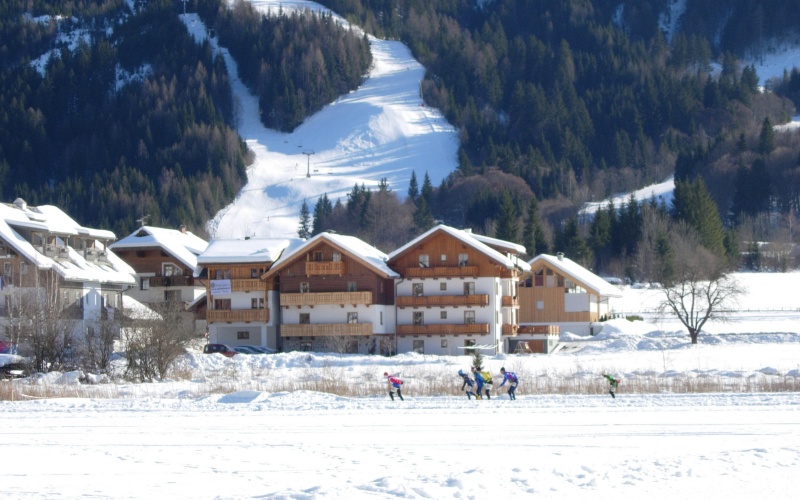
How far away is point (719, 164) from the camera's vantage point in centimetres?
14825

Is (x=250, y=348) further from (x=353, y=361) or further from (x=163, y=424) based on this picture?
(x=163, y=424)

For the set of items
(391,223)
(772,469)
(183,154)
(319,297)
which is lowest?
(772,469)

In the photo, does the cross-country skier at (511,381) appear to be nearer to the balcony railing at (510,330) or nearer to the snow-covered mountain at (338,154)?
the balcony railing at (510,330)

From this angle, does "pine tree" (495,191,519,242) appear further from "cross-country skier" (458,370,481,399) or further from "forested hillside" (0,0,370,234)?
"cross-country skier" (458,370,481,399)

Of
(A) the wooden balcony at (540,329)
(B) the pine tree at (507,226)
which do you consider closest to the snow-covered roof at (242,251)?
(A) the wooden balcony at (540,329)

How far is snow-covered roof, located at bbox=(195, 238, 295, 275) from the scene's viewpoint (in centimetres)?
6712

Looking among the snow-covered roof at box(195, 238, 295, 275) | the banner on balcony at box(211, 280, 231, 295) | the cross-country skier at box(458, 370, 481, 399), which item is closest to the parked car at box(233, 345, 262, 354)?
the banner on balcony at box(211, 280, 231, 295)

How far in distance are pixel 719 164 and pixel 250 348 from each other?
100 metres

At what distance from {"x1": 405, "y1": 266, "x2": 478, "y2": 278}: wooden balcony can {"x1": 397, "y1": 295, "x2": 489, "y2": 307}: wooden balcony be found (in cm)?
123

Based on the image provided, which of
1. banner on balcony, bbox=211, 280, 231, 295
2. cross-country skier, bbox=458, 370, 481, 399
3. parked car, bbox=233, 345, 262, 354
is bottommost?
cross-country skier, bbox=458, 370, 481, 399

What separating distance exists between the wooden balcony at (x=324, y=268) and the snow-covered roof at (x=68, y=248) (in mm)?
11282

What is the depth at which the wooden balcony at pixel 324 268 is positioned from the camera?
65.8 metres

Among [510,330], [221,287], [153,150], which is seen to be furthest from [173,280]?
[153,150]

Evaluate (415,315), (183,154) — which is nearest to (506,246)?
(415,315)
